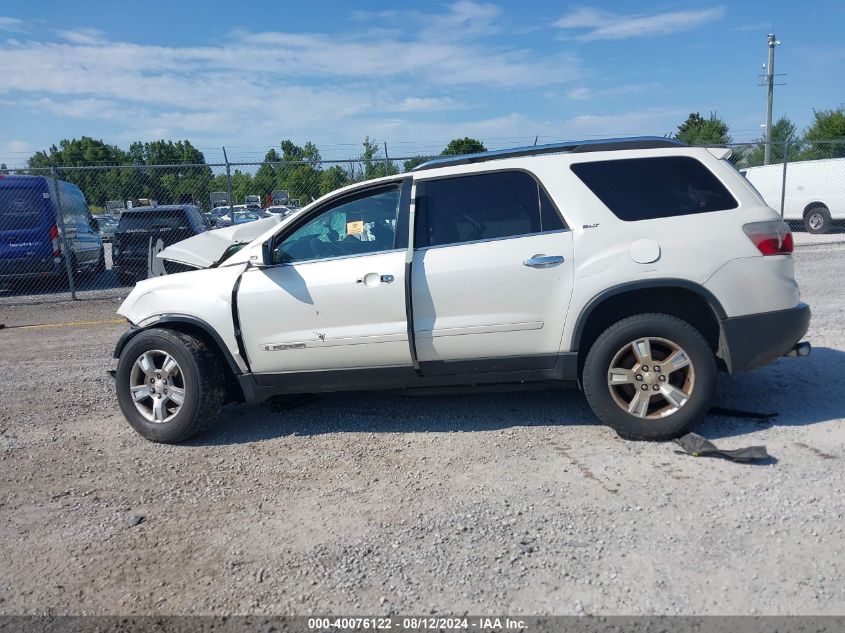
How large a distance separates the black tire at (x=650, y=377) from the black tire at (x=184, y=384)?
254cm

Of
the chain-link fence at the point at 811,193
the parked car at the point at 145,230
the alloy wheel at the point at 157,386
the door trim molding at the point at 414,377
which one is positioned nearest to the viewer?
the door trim molding at the point at 414,377

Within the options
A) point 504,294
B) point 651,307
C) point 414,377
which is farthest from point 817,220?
point 414,377

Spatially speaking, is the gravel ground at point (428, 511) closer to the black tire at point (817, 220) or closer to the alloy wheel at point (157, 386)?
the alloy wheel at point (157, 386)

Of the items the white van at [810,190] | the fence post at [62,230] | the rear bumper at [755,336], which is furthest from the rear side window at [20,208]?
the white van at [810,190]

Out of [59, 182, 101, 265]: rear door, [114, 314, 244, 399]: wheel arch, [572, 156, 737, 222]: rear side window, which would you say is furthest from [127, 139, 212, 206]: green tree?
[572, 156, 737, 222]: rear side window

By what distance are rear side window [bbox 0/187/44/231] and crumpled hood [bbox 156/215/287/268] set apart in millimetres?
8630

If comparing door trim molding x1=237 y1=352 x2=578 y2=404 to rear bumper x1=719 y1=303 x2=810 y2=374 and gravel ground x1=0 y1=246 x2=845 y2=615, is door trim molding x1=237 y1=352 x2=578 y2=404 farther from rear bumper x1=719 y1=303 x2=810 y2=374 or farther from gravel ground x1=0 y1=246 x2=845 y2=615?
rear bumper x1=719 y1=303 x2=810 y2=374

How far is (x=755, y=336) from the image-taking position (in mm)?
4543

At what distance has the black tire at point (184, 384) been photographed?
498 cm

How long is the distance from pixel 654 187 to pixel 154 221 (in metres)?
11.2

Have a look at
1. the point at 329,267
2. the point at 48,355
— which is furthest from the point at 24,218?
the point at 329,267

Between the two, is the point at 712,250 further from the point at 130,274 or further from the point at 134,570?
the point at 130,274

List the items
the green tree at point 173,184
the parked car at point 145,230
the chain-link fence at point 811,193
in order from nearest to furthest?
the parked car at point 145,230 < the green tree at point 173,184 < the chain-link fence at point 811,193

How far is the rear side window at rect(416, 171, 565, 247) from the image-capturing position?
480 cm
